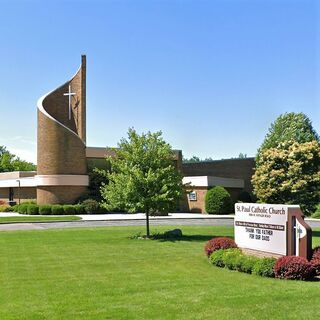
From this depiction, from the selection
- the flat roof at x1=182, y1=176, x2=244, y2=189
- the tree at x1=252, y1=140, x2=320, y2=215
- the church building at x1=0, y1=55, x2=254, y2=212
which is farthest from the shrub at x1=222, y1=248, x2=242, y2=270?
the church building at x1=0, y1=55, x2=254, y2=212

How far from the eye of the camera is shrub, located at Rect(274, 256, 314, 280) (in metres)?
11.4

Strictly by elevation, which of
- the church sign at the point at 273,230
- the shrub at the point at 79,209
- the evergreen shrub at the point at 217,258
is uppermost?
the church sign at the point at 273,230

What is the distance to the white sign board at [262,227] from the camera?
42.3 ft

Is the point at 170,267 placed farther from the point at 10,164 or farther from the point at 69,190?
the point at 10,164

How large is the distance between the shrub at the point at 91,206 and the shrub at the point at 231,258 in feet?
106

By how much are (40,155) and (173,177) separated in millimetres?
27985

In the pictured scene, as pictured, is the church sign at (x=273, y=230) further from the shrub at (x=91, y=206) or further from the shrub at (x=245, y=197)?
the shrub at (x=245, y=197)

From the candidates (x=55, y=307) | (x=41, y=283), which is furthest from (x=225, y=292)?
(x=41, y=283)

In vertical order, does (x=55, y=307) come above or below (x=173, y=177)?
below

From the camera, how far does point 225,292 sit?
9.96 meters

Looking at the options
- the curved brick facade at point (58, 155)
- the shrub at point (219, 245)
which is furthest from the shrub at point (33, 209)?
the shrub at point (219, 245)

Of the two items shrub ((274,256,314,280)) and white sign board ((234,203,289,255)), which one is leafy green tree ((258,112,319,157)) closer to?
white sign board ((234,203,289,255))

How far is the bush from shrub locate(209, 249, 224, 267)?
32.9m

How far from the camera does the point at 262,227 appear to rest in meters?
13.7
